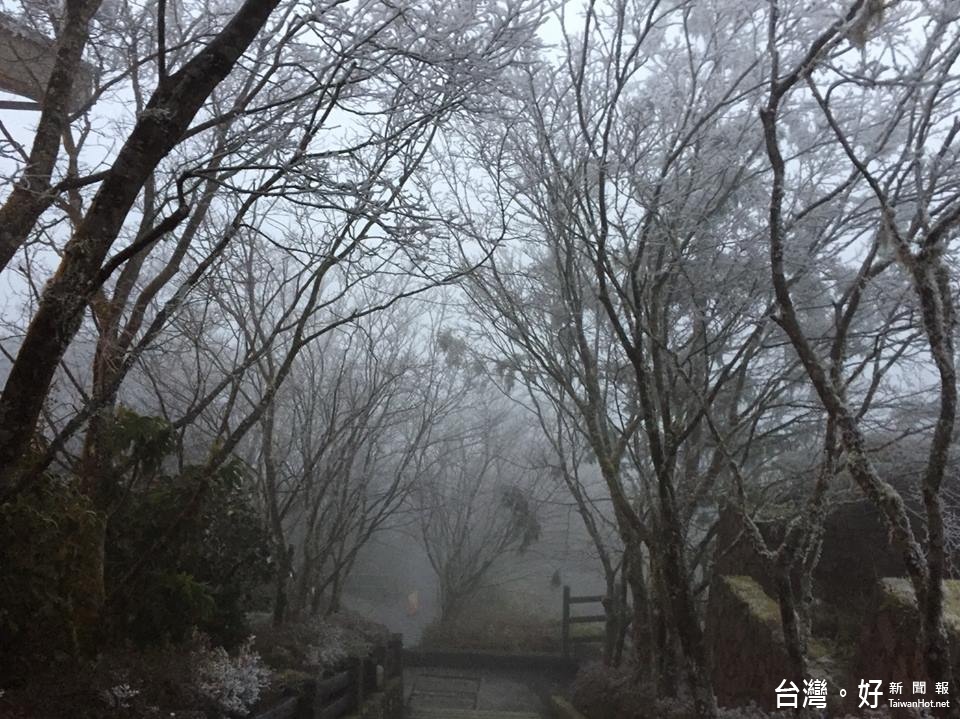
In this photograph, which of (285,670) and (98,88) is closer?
(98,88)

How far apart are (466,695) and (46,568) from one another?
9.79 meters

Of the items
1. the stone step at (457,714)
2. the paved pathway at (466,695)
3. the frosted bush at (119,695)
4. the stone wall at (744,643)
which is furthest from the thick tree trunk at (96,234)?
the paved pathway at (466,695)

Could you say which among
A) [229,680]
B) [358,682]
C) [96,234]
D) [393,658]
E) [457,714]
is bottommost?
[457,714]

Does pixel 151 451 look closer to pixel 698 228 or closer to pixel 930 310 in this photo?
pixel 698 228

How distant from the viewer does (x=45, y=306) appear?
291cm

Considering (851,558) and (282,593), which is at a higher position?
(851,558)

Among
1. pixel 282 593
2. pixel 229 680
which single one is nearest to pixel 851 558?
pixel 229 680

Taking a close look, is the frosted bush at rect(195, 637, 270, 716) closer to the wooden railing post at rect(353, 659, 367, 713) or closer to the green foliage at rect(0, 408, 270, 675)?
the green foliage at rect(0, 408, 270, 675)

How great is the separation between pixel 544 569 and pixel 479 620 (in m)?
4.49

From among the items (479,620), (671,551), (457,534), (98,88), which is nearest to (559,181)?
(671,551)

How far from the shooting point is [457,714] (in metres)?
10.4

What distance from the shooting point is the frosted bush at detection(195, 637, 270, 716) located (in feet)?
17.2

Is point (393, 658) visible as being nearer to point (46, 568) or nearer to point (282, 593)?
point (282, 593)

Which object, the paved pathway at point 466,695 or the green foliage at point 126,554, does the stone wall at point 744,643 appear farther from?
the green foliage at point 126,554
